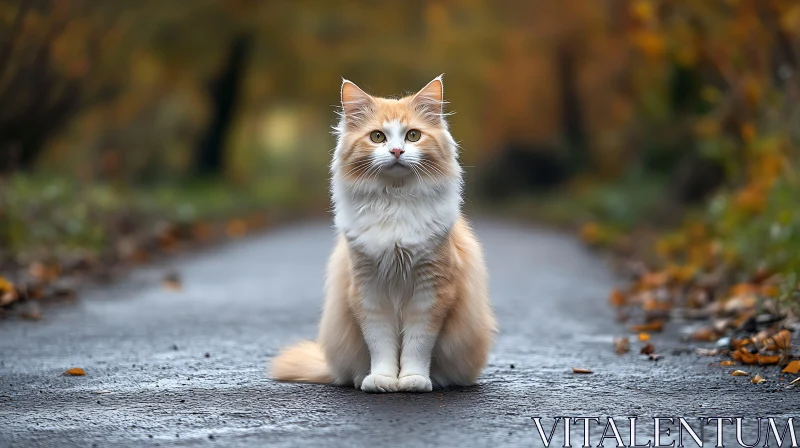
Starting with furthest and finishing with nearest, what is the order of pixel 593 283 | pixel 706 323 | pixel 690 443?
1. pixel 593 283
2. pixel 706 323
3. pixel 690 443

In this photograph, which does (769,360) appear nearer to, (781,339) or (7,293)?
(781,339)

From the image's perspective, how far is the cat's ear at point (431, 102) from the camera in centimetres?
595

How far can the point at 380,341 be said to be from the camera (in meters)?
5.71

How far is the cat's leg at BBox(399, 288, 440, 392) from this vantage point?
568 cm

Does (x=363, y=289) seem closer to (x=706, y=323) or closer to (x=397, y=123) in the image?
(x=397, y=123)

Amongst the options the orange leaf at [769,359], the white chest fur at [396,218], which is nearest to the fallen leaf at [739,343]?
the orange leaf at [769,359]

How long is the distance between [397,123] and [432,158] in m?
0.27

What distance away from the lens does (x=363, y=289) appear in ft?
18.8

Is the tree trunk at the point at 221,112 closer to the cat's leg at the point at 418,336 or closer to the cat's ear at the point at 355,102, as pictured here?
the cat's ear at the point at 355,102

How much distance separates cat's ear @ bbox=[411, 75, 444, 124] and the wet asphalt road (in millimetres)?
1523

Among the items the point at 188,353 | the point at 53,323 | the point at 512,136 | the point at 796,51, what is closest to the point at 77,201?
the point at 53,323

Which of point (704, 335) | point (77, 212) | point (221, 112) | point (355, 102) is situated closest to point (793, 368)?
point (704, 335)

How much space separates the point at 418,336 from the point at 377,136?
1.10 m

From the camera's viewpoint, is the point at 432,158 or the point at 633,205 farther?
the point at 633,205
